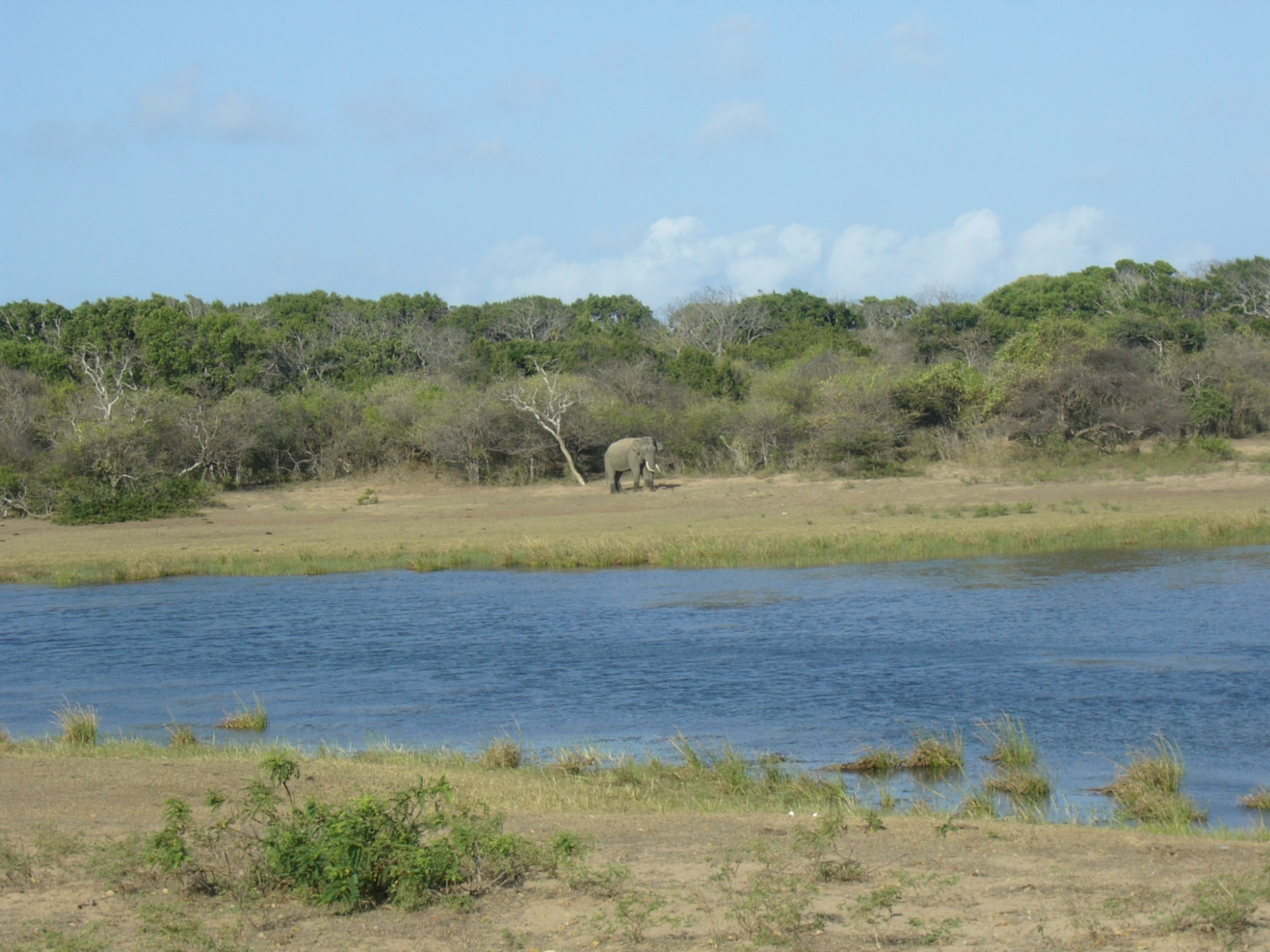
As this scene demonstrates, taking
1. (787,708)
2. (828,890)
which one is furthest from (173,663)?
(828,890)

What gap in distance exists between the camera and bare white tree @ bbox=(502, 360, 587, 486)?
146ft

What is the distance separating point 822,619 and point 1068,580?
5.53m

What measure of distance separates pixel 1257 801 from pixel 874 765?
3.10 m

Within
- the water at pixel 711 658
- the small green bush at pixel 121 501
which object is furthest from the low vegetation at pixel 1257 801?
the small green bush at pixel 121 501

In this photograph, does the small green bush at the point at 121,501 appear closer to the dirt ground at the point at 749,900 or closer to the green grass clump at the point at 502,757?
the green grass clump at the point at 502,757

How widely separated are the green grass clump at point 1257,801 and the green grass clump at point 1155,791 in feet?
1.28

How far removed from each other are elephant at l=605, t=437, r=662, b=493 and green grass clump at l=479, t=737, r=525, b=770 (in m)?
27.9

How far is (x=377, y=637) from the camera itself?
20922mm

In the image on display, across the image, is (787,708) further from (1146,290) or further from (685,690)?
(1146,290)

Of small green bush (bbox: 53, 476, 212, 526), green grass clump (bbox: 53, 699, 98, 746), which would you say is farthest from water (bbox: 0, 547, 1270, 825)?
small green bush (bbox: 53, 476, 212, 526)

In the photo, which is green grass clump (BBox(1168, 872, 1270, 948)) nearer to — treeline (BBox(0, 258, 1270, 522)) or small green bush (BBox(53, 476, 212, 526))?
treeline (BBox(0, 258, 1270, 522))

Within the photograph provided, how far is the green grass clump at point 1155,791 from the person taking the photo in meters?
9.69

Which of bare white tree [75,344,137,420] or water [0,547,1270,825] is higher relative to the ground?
bare white tree [75,344,137,420]

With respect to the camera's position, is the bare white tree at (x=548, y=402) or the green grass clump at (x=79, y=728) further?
the bare white tree at (x=548, y=402)
